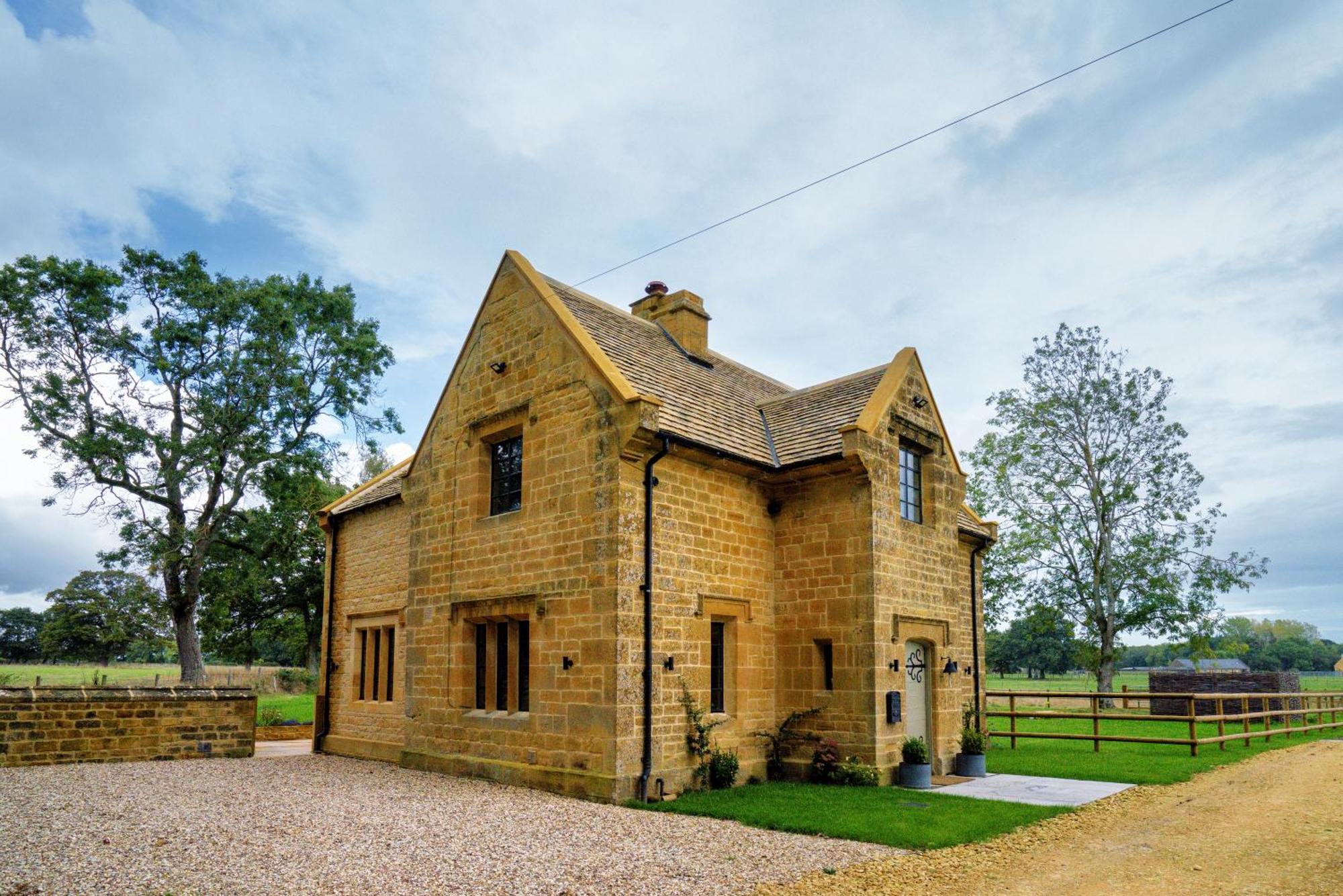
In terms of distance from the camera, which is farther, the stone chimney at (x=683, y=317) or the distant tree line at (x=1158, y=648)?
the distant tree line at (x=1158, y=648)

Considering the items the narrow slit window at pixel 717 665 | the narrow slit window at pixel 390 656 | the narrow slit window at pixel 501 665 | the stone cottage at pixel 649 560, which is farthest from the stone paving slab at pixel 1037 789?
the narrow slit window at pixel 390 656

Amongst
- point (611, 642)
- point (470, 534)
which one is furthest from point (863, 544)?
point (470, 534)

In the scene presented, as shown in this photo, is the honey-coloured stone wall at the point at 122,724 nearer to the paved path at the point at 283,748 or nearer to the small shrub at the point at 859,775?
the paved path at the point at 283,748

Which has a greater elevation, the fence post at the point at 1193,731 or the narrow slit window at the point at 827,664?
the narrow slit window at the point at 827,664

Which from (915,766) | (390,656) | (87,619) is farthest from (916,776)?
A: (87,619)

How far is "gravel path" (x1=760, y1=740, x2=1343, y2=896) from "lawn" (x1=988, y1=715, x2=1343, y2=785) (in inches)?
73.0

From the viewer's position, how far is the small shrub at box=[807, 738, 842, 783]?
46.2ft

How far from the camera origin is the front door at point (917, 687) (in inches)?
621

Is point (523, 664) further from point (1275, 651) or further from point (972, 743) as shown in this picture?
point (1275, 651)

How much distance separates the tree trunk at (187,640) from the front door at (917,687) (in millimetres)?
25652

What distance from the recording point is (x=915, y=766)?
46.4 feet

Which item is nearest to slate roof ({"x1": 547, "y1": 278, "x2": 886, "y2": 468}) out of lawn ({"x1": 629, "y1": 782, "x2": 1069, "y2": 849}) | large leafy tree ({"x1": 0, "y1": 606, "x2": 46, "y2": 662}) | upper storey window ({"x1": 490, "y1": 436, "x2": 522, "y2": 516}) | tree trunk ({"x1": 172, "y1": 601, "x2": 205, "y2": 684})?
upper storey window ({"x1": 490, "y1": 436, "x2": 522, "y2": 516})

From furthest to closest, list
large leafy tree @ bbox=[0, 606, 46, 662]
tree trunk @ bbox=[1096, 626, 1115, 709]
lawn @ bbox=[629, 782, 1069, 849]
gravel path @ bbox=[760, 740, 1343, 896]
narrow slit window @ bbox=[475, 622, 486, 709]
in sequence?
large leafy tree @ bbox=[0, 606, 46, 662]
tree trunk @ bbox=[1096, 626, 1115, 709]
narrow slit window @ bbox=[475, 622, 486, 709]
lawn @ bbox=[629, 782, 1069, 849]
gravel path @ bbox=[760, 740, 1343, 896]

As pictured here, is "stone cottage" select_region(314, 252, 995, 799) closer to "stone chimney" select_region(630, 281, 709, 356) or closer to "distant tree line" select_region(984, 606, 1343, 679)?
"stone chimney" select_region(630, 281, 709, 356)
